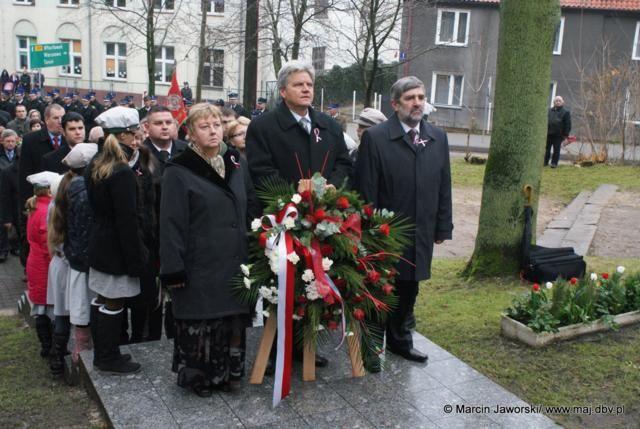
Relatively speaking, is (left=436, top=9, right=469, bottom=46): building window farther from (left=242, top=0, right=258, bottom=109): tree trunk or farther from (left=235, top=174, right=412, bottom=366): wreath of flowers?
(left=235, top=174, right=412, bottom=366): wreath of flowers

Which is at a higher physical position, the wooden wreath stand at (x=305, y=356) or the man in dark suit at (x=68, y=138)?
the man in dark suit at (x=68, y=138)

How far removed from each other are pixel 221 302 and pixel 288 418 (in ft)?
2.61

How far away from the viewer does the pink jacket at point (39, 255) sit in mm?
5742

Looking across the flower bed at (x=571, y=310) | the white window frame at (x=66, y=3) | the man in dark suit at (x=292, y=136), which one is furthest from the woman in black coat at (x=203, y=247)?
the white window frame at (x=66, y=3)

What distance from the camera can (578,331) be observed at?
5.57m

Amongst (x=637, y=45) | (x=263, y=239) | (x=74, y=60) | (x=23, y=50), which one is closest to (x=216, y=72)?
(x=74, y=60)

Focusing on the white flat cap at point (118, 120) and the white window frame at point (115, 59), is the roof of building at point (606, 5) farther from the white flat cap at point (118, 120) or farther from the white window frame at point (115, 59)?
the white flat cap at point (118, 120)

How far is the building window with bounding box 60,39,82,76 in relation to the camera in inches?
1549

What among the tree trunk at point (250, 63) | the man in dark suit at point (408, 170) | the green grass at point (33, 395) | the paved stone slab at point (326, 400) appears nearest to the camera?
the paved stone slab at point (326, 400)

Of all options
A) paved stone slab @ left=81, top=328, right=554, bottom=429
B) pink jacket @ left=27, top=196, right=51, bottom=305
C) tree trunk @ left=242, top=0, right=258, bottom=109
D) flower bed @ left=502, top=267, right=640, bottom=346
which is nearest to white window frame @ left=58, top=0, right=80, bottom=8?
tree trunk @ left=242, top=0, right=258, bottom=109

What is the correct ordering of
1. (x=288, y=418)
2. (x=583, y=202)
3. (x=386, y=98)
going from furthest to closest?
(x=386, y=98)
(x=583, y=202)
(x=288, y=418)

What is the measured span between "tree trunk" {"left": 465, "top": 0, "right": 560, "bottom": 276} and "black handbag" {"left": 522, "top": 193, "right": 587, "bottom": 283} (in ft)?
0.30

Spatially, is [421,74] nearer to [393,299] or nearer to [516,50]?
[516,50]

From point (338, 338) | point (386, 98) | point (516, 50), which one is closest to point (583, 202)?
point (516, 50)
